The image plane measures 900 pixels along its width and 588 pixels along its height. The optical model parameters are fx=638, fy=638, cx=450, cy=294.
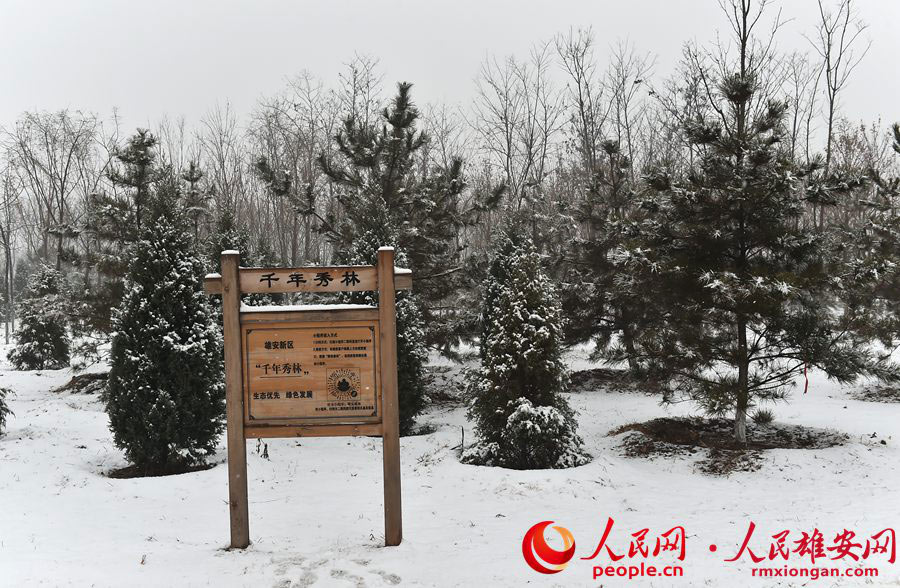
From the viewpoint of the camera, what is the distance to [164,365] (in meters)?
8.23

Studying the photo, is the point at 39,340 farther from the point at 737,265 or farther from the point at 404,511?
the point at 737,265

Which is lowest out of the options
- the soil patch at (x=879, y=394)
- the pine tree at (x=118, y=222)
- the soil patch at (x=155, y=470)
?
the soil patch at (x=879, y=394)

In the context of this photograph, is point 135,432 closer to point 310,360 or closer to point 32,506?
point 32,506

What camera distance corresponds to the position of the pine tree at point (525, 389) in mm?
8242

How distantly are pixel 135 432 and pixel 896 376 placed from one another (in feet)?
32.8

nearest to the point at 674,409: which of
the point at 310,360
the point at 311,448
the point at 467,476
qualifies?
the point at 467,476

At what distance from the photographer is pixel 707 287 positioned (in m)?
8.27

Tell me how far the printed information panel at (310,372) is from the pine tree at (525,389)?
3139 millimetres

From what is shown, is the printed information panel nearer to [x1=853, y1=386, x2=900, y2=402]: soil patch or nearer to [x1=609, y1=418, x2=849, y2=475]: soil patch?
[x1=609, y1=418, x2=849, y2=475]: soil patch

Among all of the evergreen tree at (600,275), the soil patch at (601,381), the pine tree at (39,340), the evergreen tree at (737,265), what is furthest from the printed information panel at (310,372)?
the pine tree at (39,340)

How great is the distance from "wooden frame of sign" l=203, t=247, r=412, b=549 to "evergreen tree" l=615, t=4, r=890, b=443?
14.2 ft

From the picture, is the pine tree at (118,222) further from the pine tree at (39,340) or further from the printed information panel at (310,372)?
the printed information panel at (310,372)

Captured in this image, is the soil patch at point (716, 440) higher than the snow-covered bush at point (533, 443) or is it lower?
lower

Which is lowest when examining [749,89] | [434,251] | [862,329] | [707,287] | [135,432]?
[135,432]
